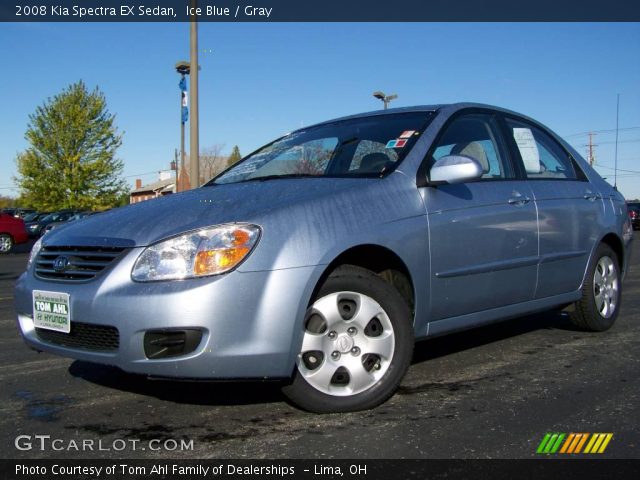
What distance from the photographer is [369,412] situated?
10.3 feet

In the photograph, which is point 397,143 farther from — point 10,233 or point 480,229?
point 10,233

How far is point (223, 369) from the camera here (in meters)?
2.85

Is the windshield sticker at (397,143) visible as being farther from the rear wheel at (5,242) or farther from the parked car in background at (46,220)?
the parked car in background at (46,220)

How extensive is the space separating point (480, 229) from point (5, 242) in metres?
20.2

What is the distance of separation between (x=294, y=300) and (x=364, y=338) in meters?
0.48

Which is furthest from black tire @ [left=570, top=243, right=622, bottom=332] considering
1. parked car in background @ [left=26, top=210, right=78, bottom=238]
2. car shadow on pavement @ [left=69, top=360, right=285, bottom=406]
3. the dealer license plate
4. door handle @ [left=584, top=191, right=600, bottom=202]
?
parked car in background @ [left=26, top=210, right=78, bottom=238]

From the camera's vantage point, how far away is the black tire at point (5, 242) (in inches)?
821

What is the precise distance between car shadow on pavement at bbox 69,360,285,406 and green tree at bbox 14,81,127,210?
124 feet

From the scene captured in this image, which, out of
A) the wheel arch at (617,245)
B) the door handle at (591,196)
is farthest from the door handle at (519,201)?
the wheel arch at (617,245)

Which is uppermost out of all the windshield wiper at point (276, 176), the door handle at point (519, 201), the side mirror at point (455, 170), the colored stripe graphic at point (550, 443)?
the side mirror at point (455, 170)

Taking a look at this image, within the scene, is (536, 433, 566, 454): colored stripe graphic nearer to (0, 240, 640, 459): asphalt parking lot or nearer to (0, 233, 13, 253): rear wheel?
(0, 240, 640, 459): asphalt parking lot

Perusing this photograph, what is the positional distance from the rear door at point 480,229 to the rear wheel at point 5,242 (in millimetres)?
19796
